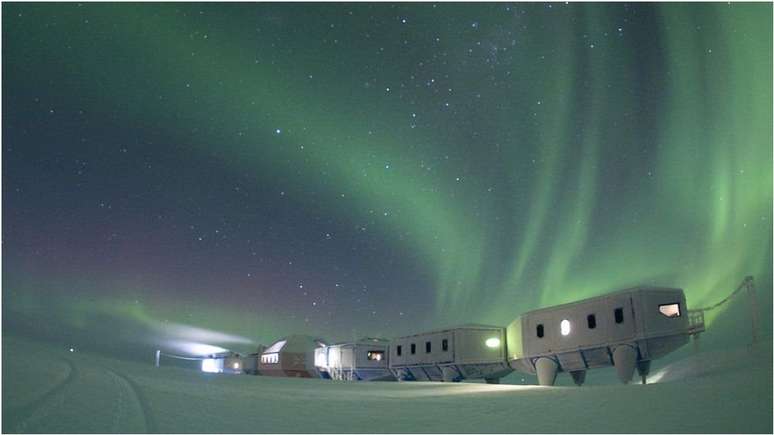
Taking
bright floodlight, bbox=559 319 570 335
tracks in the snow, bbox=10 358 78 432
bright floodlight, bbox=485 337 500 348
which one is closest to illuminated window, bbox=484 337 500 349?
bright floodlight, bbox=485 337 500 348

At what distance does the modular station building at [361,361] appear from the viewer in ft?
168

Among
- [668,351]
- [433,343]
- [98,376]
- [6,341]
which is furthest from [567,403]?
[433,343]

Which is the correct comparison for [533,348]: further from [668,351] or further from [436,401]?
[436,401]

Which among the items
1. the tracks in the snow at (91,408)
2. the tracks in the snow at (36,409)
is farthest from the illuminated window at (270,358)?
the tracks in the snow at (36,409)

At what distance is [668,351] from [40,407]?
28.0 meters

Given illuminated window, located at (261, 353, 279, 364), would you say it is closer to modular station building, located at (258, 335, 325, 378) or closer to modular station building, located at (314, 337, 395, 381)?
modular station building, located at (258, 335, 325, 378)

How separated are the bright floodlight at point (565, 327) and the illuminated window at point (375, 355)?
27.0 metres

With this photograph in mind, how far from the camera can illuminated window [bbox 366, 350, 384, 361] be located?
51.8m

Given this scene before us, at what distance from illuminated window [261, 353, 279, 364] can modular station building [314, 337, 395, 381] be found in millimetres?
10608

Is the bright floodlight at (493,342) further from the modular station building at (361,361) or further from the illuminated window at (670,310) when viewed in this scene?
the modular station building at (361,361)

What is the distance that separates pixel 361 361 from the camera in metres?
52.2

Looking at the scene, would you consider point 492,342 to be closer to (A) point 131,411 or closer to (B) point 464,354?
(B) point 464,354

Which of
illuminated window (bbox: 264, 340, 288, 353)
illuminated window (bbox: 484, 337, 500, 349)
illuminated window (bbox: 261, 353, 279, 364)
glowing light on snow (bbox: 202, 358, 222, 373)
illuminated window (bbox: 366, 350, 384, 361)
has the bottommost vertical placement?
glowing light on snow (bbox: 202, 358, 222, 373)

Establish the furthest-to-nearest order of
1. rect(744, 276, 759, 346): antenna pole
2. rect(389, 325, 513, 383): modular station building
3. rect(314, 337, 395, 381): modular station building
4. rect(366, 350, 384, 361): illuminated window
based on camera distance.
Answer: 1. rect(366, 350, 384, 361): illuminated window
2. rect(314, 337, 395, 381): modular station building
3. rect(389, 325, 513, 383): modular station building
4. rect(744, 276, 759, 346): antenna pole
